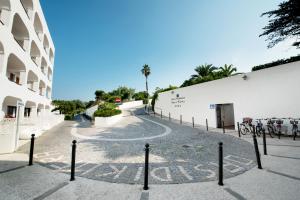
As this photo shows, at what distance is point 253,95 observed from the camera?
12234 millimetres

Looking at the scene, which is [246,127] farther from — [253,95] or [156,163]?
[156,163]

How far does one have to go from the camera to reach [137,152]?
763 cm

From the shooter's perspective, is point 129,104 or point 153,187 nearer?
point 153,187

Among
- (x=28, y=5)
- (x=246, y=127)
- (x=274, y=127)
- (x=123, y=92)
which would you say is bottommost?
(x=246, y=127)

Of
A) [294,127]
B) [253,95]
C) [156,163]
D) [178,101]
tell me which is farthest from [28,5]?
[294,127]

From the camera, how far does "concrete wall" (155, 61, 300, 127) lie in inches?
402

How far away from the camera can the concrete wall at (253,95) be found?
10.2 m

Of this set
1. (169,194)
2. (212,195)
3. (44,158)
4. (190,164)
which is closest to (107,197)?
(169,194)

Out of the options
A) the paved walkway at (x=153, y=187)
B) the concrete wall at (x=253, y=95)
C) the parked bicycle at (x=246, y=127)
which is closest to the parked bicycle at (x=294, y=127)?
the concrete wall at (x=253, y=95)

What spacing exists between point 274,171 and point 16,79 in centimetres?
2329

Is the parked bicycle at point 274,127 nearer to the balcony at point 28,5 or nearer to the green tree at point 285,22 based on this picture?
the green tree at point 285,22

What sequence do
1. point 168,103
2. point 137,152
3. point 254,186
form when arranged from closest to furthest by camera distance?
point 254,186
point 137,152
point 168,103

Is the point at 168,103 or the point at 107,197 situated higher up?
the point at 168,103

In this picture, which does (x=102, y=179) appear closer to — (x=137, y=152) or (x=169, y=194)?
(x=169, y=194)
